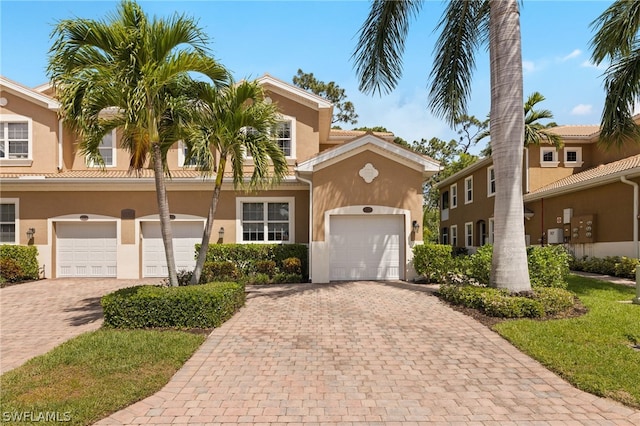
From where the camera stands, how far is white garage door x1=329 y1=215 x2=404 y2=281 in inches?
520

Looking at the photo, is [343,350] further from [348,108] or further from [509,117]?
[348,108]

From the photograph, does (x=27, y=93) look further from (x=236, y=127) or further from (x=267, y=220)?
(x=236, y=127)

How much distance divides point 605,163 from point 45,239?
25997 mm

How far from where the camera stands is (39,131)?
15.0 m

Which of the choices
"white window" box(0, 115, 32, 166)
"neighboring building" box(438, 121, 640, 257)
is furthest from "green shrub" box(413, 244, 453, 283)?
"white window" box(0, 115, 32, 166)

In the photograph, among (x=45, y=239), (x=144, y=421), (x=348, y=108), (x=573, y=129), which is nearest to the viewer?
(x=144, y=421)

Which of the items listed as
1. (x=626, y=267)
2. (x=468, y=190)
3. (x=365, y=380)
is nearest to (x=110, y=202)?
(x=365, y=380)

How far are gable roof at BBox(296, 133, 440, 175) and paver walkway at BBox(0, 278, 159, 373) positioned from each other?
290 inches

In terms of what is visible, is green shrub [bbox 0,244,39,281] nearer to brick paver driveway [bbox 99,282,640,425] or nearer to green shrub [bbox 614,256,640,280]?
brick paver driveway [bbox 99,282,640,425]

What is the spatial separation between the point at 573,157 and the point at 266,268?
58.2 ft

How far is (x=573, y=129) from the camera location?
834 inches

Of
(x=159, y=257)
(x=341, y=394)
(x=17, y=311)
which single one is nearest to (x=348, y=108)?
(x=159, y=257)

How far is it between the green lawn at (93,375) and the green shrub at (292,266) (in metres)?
6.56

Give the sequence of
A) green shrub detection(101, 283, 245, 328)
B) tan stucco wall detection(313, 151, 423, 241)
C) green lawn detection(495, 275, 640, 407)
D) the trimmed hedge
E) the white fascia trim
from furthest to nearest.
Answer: tan stucco wall detection(313, 151, 423, 241) < the white fascia trim < the trimmed hedge < green shrub detection(101, 283, 245, 328) < green lawn detection(495, 275, 640, 407)
